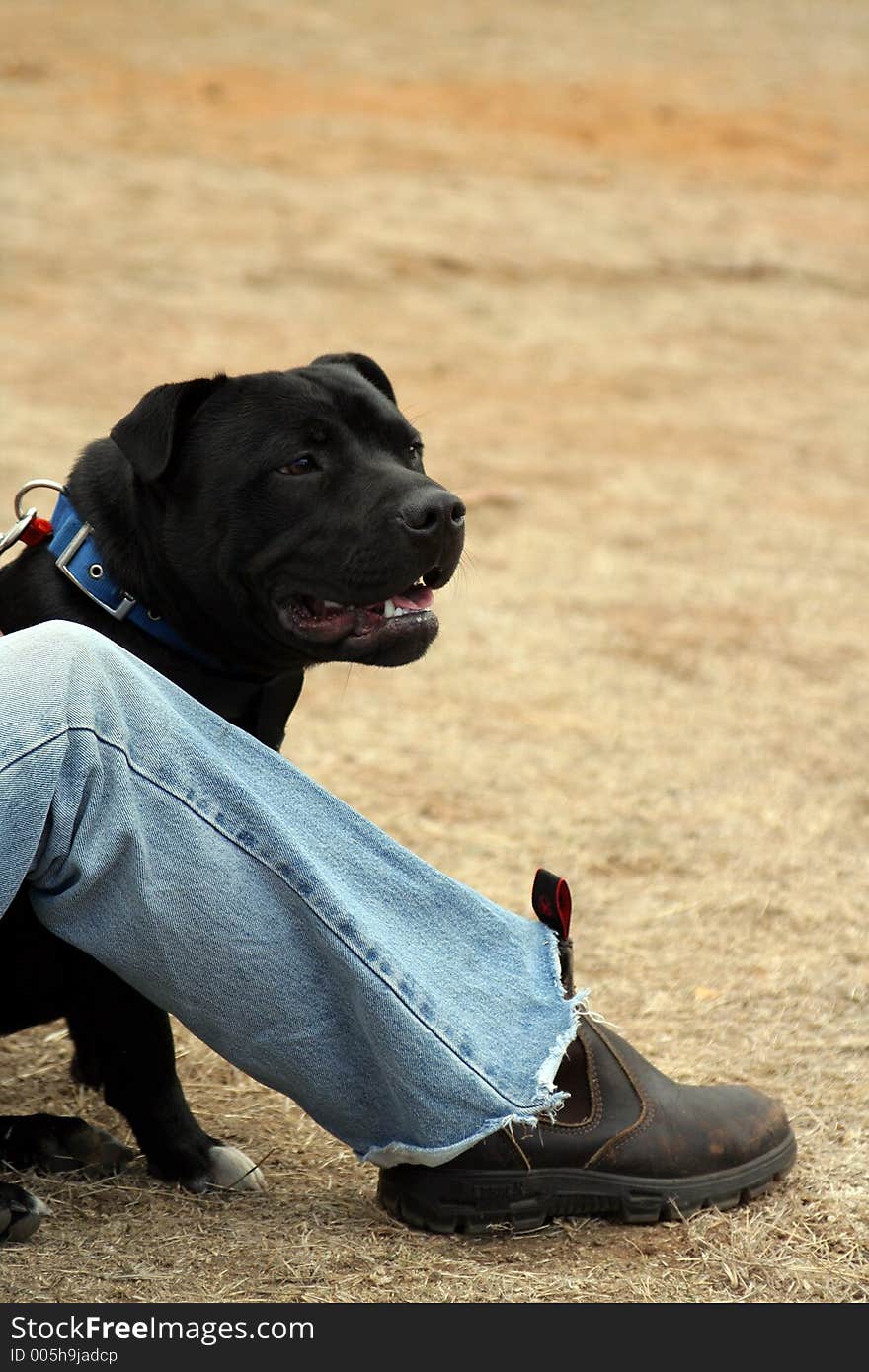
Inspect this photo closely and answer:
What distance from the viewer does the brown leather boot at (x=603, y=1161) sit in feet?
8.04

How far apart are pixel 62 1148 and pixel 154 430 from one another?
47.1 inches

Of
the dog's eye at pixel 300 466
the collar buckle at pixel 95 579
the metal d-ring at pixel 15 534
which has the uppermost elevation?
the dog's eye at pixel 300 466

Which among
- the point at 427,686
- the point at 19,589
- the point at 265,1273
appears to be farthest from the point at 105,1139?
the point at 427,686

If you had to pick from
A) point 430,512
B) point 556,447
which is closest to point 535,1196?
point 430,512

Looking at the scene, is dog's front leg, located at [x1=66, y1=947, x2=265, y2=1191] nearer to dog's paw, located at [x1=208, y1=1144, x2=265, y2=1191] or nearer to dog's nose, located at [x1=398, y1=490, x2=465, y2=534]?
dog's paw, located at [x1=208, y1=1144, x2=265, y2=1191]

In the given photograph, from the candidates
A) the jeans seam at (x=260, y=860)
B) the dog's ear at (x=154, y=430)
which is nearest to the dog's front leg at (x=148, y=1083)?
the jeans seam at (x=260, y=860)

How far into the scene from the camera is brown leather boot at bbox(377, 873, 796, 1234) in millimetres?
2449

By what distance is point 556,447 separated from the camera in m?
8.30

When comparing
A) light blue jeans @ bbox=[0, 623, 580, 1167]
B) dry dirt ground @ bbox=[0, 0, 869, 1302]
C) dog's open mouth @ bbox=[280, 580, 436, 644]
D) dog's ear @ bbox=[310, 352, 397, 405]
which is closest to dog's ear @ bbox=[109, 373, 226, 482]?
dog's open mouth @ bbox=[280, 580, 436, 644]

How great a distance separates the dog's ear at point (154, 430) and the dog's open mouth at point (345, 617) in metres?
0.33

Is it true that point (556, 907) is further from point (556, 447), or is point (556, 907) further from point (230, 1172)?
point (556, 447)

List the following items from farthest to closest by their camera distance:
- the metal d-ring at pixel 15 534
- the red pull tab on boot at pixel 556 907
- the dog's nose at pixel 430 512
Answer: the dog's nose at pixel 430 512 < the metal d-ring at pixel 15 534 < the red pull tab on boot at pixel 556 907

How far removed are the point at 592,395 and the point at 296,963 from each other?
724 cm

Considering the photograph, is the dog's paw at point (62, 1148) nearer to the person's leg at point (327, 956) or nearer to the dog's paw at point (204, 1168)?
the dog's paw at point (204, 1168)
